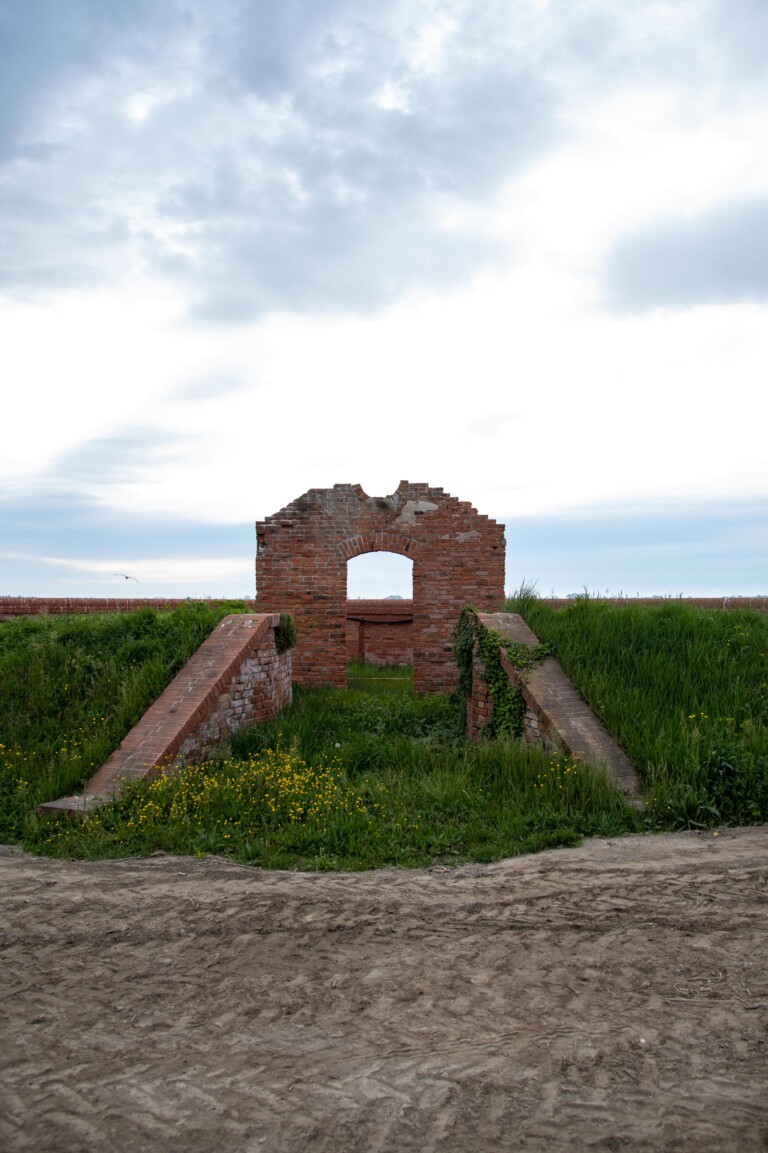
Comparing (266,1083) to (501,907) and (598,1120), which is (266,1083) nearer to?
(598,1120)

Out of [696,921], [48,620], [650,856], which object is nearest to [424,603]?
[48,620]

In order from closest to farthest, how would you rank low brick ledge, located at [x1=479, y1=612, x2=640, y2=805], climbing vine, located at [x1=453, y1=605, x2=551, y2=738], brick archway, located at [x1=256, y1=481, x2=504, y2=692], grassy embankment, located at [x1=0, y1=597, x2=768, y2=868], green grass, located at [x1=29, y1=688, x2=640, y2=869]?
green grass, located at [x1=29, y1=688, x2=640, y2=869] < grassy embankment, located at [x1=0, y1=597, x2=768, y2=868] < low brick ledge, located at [x1=479, y1=612, x2=640, y2=805] < climbing vine, located at [x1=453, y1=605, x2=551, y2=738] < brick archway, located at [x1=256, y1=481, x2=504, y2=692]

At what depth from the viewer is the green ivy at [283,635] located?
1032 cm

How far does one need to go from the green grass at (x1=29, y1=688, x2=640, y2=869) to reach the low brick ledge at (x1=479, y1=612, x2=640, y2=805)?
0.37m

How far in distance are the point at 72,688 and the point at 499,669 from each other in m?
4.92

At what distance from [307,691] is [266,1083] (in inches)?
390

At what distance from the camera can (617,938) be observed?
4.59 metres

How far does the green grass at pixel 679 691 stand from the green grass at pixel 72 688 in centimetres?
450

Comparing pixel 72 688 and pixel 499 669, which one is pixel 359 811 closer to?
pixel 499 669

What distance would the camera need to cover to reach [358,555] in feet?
48.0

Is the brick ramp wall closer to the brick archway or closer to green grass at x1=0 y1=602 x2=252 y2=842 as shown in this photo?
green grass at x1=0 y1=602 x2=252 y2=842

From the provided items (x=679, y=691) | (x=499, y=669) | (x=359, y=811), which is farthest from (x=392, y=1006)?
(x=679, y=691)

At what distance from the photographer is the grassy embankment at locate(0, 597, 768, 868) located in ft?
20.5

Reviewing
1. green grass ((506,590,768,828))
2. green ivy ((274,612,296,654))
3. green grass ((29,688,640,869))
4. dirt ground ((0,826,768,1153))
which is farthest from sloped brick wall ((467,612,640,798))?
green ivy ((274,612,296,654))
